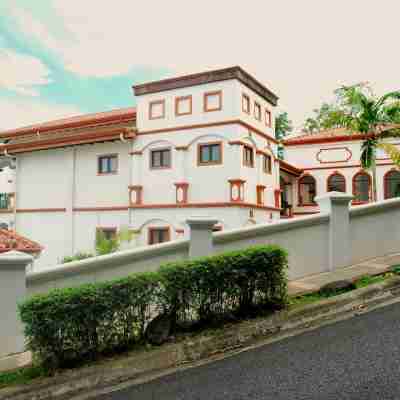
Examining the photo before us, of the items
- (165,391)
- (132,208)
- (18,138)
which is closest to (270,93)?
(132,208)

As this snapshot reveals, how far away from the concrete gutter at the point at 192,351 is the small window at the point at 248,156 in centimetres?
1393

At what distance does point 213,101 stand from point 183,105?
1.63 m

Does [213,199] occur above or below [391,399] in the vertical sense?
above

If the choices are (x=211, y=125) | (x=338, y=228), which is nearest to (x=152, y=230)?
(x=211, y=125)

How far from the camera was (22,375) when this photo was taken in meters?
5.04

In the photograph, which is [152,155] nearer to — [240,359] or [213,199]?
[213,199]

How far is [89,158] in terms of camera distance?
22734mm

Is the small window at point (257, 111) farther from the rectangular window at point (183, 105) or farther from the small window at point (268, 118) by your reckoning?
the rectangular window at point (183, 105)

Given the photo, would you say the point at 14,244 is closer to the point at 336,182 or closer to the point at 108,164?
the point at 108,164

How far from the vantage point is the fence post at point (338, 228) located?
8.66 meters

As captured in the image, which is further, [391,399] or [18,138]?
[18,138]

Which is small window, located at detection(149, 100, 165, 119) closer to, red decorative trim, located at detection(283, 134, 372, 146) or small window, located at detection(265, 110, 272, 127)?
small window, located at detection(265, 110, 272, 127)

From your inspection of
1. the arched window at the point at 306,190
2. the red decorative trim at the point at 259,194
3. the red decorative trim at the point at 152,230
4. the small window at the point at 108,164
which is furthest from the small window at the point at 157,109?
the arched window at the point at 306,190

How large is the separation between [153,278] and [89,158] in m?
18.5
